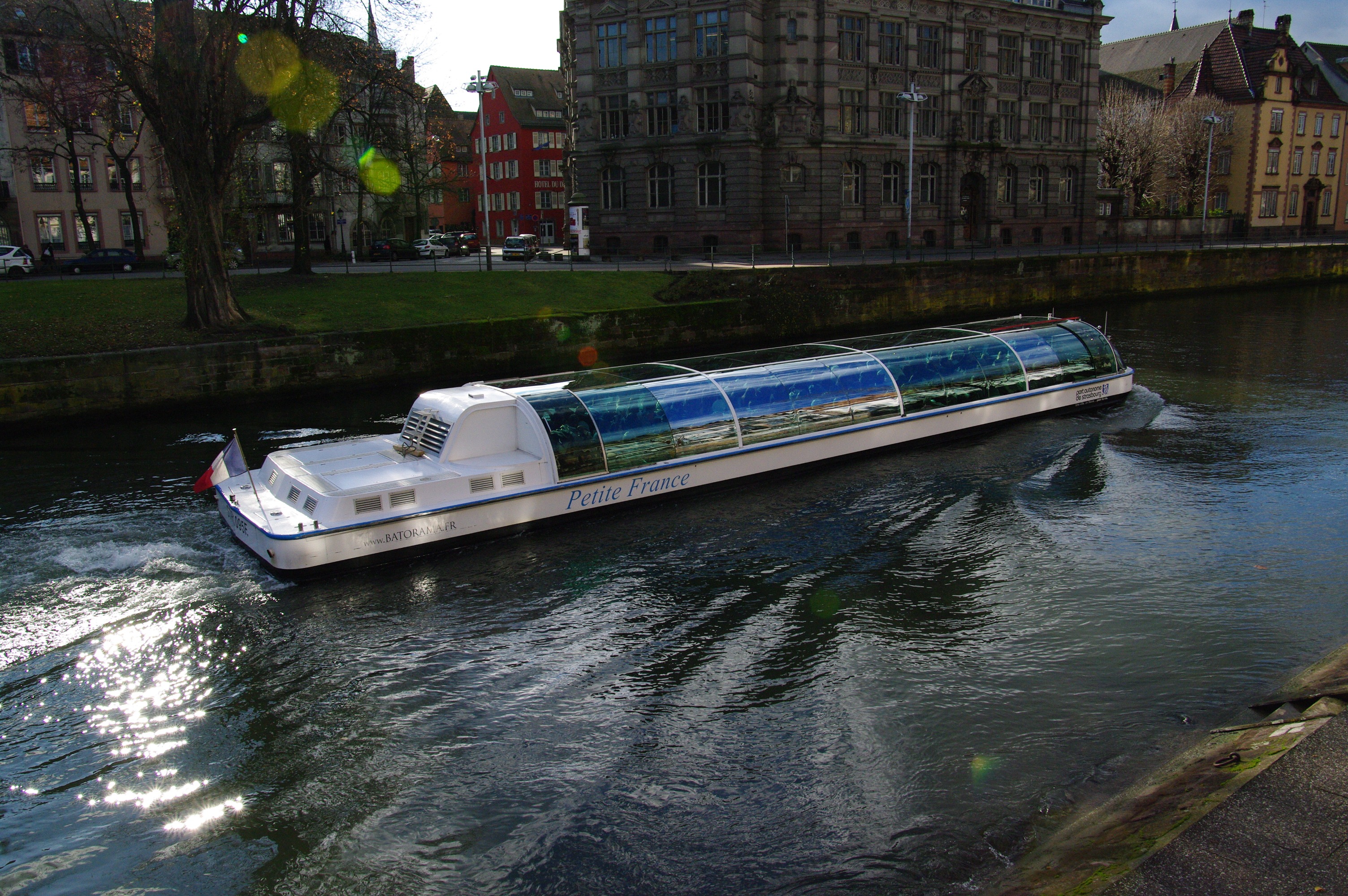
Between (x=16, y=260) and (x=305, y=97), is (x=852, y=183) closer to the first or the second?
(x=305, y=97)

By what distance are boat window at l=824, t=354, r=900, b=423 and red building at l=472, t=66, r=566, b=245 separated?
78631 millimetres

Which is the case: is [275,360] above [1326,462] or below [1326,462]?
above

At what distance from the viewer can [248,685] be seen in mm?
11703

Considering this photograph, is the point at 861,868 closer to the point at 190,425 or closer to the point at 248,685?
the point at 248,685

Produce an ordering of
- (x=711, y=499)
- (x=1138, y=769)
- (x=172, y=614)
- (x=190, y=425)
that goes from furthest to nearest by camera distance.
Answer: (x=190, y=425) → (x=711, y=499) → (x=172, y=614) → (x=1138, y=769)

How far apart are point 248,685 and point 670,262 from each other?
40281mm

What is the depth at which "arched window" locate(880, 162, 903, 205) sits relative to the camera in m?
61.8

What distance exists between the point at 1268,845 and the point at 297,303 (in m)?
34.2

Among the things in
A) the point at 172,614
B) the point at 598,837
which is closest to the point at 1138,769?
the point at 598,837

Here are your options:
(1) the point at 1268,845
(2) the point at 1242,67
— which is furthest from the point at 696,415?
(2) the point at 1242,67

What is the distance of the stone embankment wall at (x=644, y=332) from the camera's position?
25.3 metres

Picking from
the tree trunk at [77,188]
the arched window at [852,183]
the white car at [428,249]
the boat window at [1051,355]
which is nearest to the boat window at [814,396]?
the boat window at [1051,355]

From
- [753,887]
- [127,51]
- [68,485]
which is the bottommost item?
[753,887]

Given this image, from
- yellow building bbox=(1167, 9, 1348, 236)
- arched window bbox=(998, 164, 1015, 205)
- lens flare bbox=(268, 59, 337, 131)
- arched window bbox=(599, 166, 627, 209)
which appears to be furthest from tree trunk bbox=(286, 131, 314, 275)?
yellow building bbox=(1167, 9, 1348, 236)
